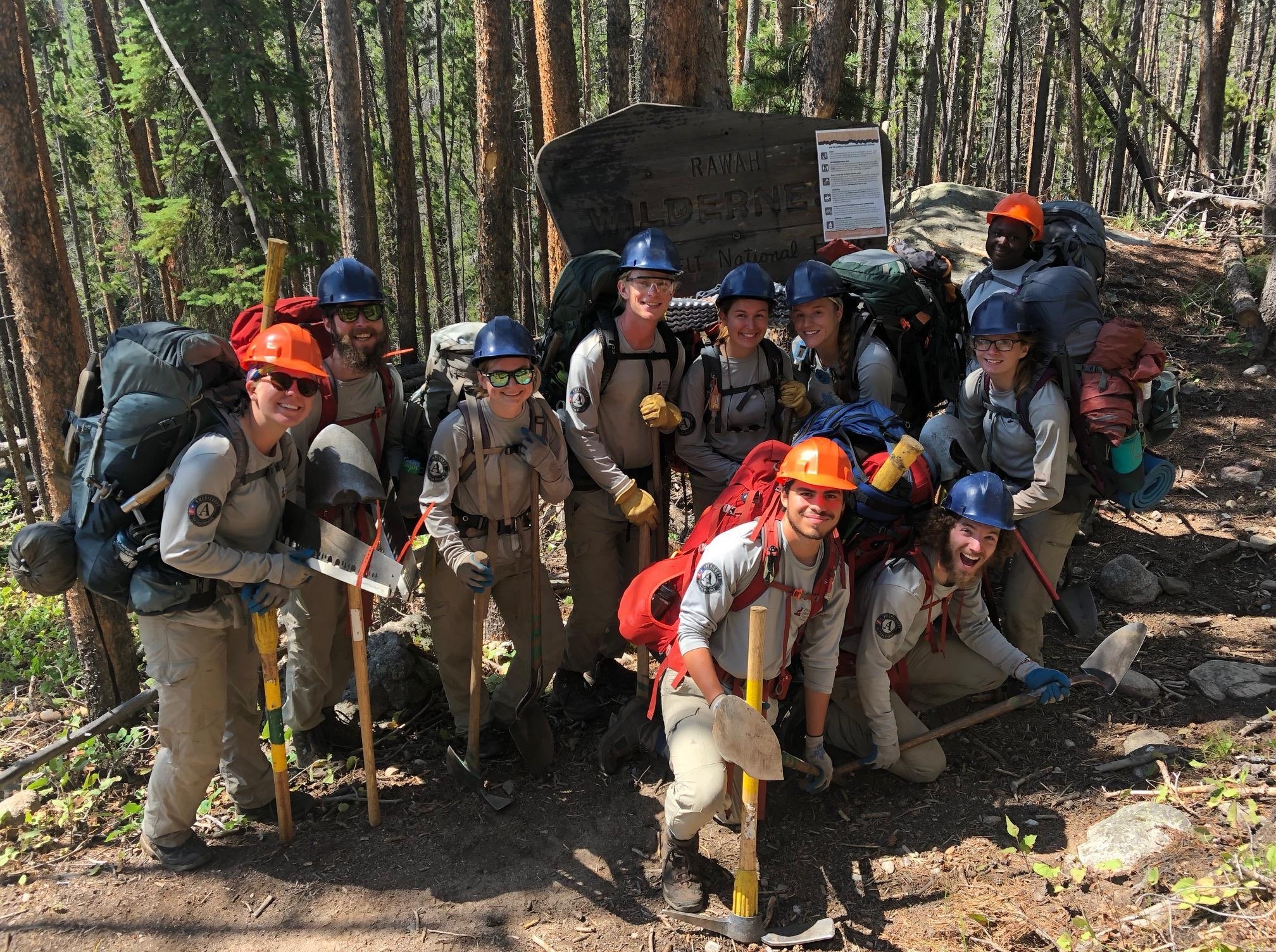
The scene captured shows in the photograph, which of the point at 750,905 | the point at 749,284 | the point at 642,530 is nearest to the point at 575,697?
the point at 642,530

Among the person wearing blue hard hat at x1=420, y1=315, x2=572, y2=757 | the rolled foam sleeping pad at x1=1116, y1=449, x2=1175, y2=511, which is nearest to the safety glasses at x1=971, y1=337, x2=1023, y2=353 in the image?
the rolled foam sleeping pad at x1=1116, y1=449, x2=1175, y2=511

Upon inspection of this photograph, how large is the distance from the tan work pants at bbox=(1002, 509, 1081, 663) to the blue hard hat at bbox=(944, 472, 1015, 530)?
1071 millimetres

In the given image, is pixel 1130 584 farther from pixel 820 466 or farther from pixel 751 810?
pixel 751 810

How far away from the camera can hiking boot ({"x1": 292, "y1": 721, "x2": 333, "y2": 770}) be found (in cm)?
517

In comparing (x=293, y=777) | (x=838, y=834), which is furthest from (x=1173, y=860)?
(x=293, y=777)

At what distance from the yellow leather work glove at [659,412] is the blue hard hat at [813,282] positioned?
106cm

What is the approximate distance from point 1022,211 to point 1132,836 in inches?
155

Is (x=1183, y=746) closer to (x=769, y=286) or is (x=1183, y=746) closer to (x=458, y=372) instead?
(x=769, y=286)

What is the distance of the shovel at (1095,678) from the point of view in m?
4.41

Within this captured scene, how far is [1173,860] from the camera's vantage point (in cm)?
367

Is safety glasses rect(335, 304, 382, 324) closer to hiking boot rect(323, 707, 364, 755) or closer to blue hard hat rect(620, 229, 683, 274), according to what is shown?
blue hard hat rect(620, 229, 683, 274)

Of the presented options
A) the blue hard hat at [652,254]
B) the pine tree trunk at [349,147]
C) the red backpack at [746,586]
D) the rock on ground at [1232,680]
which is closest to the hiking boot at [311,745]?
the red backpack at [746,586]

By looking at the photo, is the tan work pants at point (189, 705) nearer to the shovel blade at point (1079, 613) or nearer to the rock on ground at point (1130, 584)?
the shovel blade at point (1079, 613)

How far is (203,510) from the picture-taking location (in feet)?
12.1
